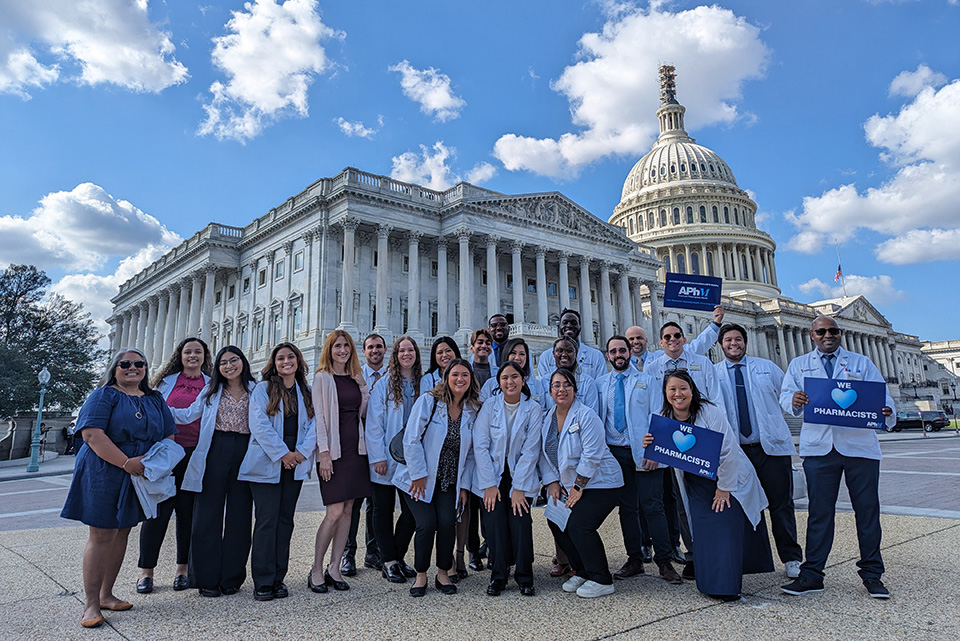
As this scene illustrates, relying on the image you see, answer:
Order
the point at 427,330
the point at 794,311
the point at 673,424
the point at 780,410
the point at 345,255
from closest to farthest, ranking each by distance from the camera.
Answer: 1. the point at 673,424
2. the point at 780,410
3. the point at 345,255
4. the point at 427,330
5. the point at 794,311

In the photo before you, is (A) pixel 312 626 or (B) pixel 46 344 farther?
(B) pixel 46 344

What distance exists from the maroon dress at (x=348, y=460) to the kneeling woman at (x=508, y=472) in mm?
1263

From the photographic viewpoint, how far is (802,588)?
17.5 feet

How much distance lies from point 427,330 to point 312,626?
129 ft

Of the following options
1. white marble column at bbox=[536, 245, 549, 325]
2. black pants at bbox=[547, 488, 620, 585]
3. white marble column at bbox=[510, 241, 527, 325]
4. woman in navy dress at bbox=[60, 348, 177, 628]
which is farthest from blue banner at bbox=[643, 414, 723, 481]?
white marble column at bbox=[536, 245, 549, 325]

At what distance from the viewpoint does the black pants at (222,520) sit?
19.0 feet

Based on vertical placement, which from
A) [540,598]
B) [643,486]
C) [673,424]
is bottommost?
[540,598]

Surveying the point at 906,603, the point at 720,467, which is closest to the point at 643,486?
the point at 720,467

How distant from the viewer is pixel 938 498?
10.5 m

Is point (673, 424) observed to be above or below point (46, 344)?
below

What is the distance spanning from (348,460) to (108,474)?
2.20 meters

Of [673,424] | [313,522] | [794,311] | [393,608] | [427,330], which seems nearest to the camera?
[393,608]

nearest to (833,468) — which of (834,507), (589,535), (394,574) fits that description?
(834,507)

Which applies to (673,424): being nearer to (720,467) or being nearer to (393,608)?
(720,467)
